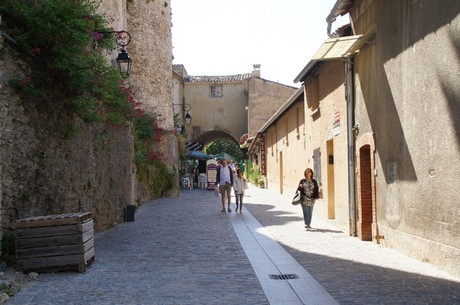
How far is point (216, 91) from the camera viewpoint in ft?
150

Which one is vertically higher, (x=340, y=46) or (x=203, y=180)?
(x=340, y=46)

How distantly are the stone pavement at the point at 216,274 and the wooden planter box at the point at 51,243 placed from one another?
167 millimetres

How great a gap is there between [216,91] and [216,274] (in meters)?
39.6

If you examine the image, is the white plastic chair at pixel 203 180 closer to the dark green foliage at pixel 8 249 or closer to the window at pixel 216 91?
the window at pixel 216 91

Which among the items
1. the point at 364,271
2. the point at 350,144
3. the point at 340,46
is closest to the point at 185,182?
the point at 350,144

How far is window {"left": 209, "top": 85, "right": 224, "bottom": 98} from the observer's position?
1802 inches

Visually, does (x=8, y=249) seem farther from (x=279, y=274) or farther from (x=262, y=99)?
(x=262, y=99)

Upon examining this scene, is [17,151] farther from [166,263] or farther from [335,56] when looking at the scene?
[335,56]

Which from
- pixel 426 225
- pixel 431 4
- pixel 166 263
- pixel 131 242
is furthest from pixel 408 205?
pixel 131 242

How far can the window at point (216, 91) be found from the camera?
150 ft

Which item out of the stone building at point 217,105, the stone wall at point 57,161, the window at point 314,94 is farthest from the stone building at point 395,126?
the stone building at point 217,105

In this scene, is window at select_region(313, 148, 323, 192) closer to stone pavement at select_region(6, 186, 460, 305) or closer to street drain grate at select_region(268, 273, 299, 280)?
stone pavement at select_region(6, 186, 460, 305)

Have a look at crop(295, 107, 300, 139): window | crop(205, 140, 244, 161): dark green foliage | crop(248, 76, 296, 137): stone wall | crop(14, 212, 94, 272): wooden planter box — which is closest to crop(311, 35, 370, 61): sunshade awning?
crop(14, 212, 94, 272): wooden planter box

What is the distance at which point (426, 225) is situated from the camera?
734cm
